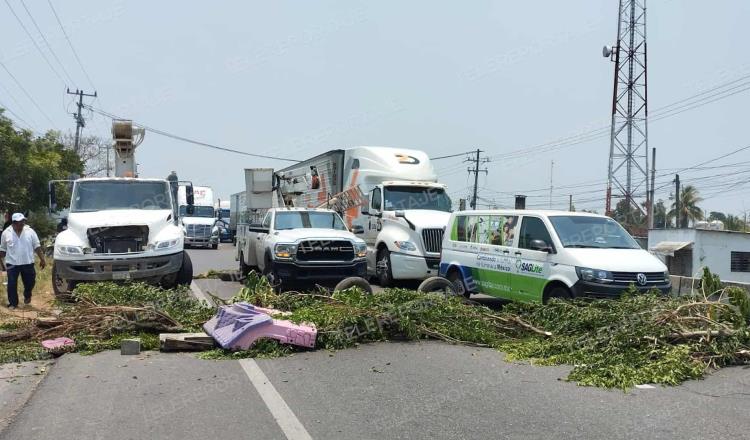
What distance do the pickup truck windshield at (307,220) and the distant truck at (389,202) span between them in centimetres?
164

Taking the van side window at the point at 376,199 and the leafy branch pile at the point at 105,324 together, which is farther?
→ the van side window at the point at 376,199

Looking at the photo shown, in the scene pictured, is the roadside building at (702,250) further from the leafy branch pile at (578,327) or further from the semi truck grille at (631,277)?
the leafy branch pile at (578,327)

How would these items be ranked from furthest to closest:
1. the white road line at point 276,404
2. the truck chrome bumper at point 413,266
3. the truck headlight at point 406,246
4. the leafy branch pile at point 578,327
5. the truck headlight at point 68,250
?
the truck headlight at point 406,246, the truck chrome bumper at point 413,266, the truck headlight at point 68,250, the leafy branch pile at point 578,327, the white road line at point 276,404

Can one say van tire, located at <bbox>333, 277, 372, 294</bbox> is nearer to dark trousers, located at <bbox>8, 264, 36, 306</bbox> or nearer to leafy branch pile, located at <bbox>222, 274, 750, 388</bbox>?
leafy branch pile, located at <bbox>222, 274, 750, 388</bbox>

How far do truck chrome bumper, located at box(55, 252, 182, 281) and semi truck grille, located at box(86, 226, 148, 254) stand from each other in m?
0.26

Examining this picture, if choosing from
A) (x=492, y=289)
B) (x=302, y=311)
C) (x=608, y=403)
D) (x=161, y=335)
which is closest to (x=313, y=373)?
(x=302, y=311)

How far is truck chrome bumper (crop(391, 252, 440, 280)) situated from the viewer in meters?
14.8

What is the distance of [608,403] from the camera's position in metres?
5.73

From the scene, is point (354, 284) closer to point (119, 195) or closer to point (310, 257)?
point (310, 257)

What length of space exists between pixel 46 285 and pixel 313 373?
10.9 meters

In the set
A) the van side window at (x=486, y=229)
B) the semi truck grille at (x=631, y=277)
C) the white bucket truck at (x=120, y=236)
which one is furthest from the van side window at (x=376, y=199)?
the semi truck grille at (x=631, y=277)

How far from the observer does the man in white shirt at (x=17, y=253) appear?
11.4 meters

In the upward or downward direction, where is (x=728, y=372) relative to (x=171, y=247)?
downward

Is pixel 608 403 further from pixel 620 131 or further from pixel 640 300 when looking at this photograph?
pixel 620 131
